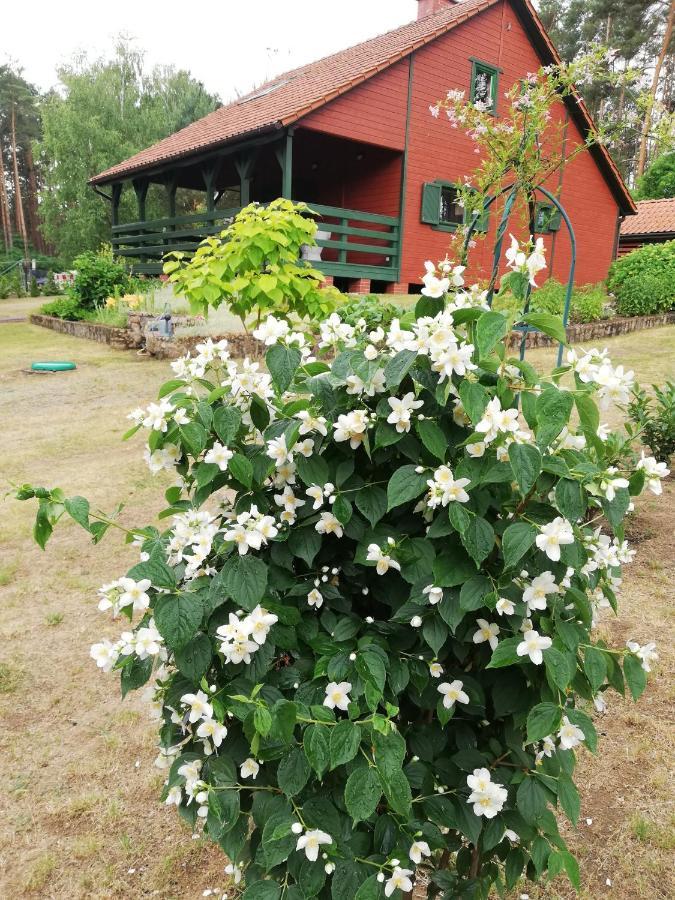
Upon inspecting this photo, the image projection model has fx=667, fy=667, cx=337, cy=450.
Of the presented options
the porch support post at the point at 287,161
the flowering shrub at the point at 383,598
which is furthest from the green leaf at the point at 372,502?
the porch support post at the point at 287,161

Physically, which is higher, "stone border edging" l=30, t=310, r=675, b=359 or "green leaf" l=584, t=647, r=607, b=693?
"green leaf" l=584, t=647, r=607, b=693

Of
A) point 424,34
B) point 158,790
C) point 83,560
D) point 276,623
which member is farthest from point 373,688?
point 424,34

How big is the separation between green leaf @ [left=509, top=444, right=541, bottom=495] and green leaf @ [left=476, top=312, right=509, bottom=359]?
0.18 metres

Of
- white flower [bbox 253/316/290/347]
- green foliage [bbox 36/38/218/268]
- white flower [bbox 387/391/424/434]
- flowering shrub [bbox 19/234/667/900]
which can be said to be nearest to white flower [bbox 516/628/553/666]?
flowering shrub [bbox 19/234/667/900]

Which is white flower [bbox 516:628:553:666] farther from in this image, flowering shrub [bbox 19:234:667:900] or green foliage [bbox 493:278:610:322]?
green foliage [bbox 493:278:610:322]

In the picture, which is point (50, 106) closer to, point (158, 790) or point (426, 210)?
point (426, 210)

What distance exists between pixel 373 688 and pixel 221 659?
38cm

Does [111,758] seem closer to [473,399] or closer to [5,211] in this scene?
[473,399]

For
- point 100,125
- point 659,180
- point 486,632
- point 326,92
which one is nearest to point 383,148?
point 326,92

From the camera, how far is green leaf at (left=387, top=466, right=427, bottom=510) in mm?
1271

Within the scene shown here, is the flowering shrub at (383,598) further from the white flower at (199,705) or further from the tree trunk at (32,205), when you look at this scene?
the tree trunk at (32,205)

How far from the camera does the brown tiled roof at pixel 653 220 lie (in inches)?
886

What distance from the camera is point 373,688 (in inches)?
47.5

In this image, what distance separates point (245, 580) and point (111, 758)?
179cm
